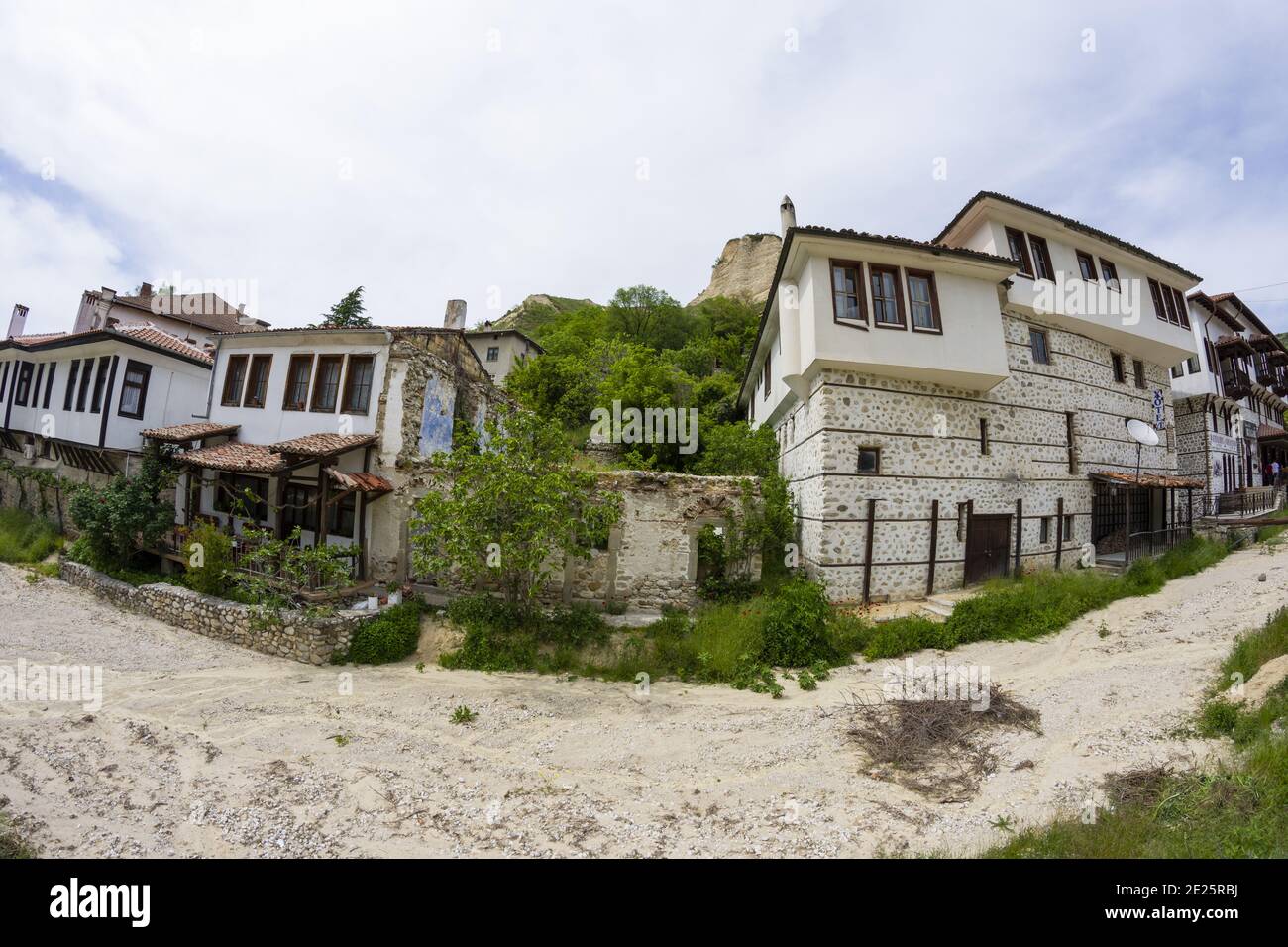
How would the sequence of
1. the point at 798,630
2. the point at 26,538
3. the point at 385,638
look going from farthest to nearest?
the point at 26,538 → the point at 385,638 → the point at 798,630

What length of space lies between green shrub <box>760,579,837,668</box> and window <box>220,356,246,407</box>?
16.5 m

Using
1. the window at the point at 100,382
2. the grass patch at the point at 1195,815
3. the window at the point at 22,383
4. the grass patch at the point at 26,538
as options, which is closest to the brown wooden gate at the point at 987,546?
the grass patch at the point at 1195,815

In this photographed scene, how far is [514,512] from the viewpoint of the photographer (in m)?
10.9

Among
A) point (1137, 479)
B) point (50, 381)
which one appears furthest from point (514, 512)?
point (50, 381)

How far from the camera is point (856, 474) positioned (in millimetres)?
12258

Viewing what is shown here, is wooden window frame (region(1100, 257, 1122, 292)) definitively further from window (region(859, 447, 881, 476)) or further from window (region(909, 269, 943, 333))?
window (region(859, 447, 881, 476))

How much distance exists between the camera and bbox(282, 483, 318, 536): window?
14055 mm

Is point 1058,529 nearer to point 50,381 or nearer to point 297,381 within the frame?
point 297,381

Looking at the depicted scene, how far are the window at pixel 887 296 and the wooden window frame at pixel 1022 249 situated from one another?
15.7ft

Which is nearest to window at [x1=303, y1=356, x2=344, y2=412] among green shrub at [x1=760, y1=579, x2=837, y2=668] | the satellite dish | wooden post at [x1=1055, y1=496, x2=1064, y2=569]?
green shrub at [x1=760, y1=579, x2=837, y2=668]

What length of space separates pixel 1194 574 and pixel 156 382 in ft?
99.7

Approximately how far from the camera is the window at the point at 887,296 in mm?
12234

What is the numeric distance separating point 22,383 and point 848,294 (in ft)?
97.6

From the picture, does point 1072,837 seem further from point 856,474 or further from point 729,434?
point 729,434
